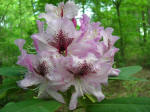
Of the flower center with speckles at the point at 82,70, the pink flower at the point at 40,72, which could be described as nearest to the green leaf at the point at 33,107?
the pink flower at the point at 40,72

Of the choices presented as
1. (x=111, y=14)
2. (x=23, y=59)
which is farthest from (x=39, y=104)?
(x=111, y=14)

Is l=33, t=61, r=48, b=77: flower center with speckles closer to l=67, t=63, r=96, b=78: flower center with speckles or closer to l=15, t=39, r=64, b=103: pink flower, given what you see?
l=15, t=39, r=64, b=103: pink flower

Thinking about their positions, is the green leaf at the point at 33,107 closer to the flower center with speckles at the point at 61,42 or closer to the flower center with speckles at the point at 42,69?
the flower center with speckles at the point at 42,69

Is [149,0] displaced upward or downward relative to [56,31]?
upward

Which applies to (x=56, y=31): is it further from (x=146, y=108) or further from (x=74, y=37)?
(x=146, y=108)

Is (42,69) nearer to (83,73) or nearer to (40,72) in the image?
(40,72)

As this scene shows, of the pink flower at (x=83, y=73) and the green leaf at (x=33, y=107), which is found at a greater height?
the pink flower at (x=83, y=73)
